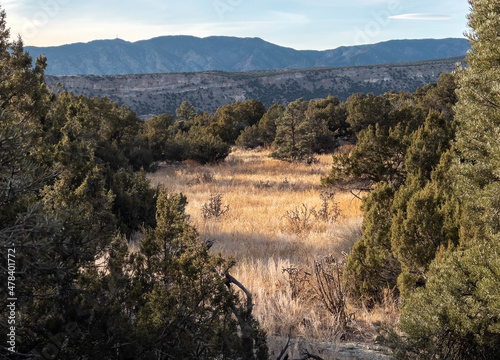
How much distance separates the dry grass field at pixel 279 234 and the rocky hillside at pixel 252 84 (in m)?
72.3

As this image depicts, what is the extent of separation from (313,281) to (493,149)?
267 cm

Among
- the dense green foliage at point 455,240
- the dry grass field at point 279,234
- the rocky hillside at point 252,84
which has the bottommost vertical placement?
the dry grass field at point 279,234

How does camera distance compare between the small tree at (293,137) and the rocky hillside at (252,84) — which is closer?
the small tree at (293,137)

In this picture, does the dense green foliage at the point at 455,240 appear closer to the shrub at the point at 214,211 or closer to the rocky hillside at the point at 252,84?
the shrub at the point at 214,211

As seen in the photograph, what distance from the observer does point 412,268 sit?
4383 millimetres

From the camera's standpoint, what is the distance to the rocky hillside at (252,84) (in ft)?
286

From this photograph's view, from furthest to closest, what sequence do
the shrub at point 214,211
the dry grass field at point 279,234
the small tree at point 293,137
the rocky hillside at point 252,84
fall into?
the rocky hillside at point 252,84 < the small tree at point 293,137 < the shrub at point 214,211 < the dry grass field at point 279,234

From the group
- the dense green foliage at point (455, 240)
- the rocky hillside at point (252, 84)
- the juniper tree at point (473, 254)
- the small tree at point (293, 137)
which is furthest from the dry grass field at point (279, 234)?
the rocky hillside at point (252, 84)

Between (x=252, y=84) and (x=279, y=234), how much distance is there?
290 ft

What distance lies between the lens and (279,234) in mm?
7902

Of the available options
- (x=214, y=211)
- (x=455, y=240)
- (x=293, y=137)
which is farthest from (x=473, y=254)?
(x=293, y=137)

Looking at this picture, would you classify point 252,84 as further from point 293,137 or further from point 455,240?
point 455,240

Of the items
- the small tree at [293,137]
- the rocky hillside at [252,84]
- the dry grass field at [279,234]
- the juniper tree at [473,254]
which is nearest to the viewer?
the juniper tree at [473,254]

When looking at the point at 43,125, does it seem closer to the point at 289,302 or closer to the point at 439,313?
the point at 289,302
